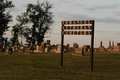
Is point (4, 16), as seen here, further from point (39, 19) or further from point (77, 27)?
point (77, 27)

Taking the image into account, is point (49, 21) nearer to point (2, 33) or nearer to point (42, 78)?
point (2, 33)

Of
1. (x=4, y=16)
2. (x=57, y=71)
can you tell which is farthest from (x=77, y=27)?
(x=4, y=16)

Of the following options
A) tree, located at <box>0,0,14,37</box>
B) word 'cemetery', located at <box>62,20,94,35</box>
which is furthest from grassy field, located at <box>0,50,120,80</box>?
tree, located at <box>0,0,14,37</box>

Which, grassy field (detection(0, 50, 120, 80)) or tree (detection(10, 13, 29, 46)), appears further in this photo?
tree (detection(10, 13, 29, 46))

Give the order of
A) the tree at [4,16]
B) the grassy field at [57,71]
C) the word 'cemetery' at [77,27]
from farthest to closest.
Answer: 1. the tree at [4,16]
2. the word 'cemetery' at [77,27]
3. the grassy field at [57,71]

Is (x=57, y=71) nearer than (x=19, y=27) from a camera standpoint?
Yes

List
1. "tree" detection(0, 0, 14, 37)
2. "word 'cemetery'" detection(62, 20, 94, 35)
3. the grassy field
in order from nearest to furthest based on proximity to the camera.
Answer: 1. the grassy field
2. "word 'cemetery'" detection(62, 20, 94, 35)
3. "tree" detection(0, 0, 14, 37)

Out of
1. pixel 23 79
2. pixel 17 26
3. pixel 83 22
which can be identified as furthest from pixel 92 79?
pixel 17 26

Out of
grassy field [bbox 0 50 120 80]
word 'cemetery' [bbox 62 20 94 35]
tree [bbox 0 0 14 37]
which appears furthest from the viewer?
tree [bbox 0 0 14 37]

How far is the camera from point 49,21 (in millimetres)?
62594

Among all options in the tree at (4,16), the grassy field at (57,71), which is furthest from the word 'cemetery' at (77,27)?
the tree at (4,16)

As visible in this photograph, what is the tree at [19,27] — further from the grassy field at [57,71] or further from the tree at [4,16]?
the grassy field at [57,71]

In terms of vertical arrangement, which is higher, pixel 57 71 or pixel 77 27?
pixel 77 27

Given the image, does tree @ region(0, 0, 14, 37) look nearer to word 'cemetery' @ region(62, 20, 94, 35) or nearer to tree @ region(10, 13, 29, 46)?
tree @ region(10, 13, 29, 46)
